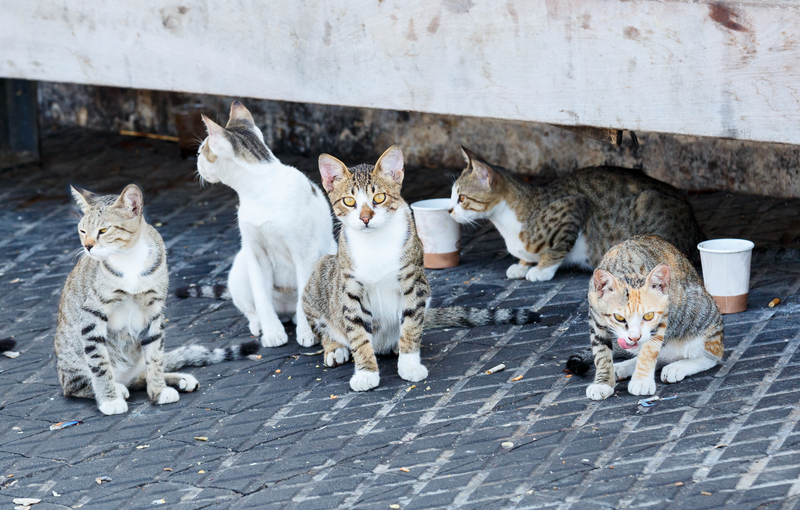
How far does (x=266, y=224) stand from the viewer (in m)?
5.30

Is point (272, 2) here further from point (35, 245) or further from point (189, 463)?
point (189, 463)

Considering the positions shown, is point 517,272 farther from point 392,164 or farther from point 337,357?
point 392,164

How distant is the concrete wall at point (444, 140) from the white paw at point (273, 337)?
179 centimetres

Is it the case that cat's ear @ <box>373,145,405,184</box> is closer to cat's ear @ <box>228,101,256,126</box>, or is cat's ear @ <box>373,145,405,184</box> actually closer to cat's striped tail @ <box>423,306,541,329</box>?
cat's striped tail @ <box>423,306,541,329</box>

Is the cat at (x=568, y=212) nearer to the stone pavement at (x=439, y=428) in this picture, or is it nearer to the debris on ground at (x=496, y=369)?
the stone pavement at (x=439, y=428)

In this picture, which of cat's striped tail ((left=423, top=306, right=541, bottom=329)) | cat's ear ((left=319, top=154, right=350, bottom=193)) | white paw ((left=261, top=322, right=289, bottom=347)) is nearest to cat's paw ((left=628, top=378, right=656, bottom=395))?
cat's striped tail ((left=423, top=306, right=541, bottom=329))

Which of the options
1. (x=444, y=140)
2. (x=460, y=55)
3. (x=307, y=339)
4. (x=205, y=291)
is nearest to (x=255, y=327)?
(x=307, y=339)

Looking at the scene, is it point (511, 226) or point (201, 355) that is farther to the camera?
point (511, 226)

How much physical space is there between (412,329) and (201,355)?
1327 mm

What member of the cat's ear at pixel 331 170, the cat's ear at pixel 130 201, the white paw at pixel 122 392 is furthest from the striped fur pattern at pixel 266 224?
the white paw at pixel 122 392

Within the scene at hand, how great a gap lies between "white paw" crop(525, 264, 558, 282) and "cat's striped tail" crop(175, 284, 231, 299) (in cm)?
215

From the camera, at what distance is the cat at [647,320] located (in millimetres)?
4281

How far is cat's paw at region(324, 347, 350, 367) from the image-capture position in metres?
5.14

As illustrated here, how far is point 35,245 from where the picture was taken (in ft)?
24.8
